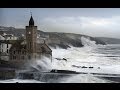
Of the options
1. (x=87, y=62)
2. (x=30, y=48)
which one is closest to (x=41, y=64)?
(x=30, y=48)

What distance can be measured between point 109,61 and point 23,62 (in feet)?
3.14

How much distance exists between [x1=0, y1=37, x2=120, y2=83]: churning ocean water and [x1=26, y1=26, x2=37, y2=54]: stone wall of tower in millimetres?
160

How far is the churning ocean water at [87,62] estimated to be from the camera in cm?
369

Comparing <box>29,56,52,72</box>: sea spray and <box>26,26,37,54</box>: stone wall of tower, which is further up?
<box>26,26,37,54</box>: stone wall of tower

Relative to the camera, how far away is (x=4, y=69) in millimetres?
3695

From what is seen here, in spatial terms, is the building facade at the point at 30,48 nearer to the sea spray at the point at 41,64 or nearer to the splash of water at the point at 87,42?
the sea spray at the point at 41,64

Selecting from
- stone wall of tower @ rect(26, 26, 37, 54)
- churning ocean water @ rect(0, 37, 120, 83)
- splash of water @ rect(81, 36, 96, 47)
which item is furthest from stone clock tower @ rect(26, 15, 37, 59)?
splash of water @ rect(81, 36, 96, 47)

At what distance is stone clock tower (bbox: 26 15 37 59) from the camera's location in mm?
3674

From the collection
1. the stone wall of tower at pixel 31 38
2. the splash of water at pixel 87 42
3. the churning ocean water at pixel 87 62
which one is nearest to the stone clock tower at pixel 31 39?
the stone wall of tower at pixel 31 38

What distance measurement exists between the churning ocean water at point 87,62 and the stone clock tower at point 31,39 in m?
0.12

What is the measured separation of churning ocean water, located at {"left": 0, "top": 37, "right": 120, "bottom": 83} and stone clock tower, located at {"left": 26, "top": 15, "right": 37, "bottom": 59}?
0.39 feet

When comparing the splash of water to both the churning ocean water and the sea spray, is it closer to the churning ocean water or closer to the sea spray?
the churning ocean water
